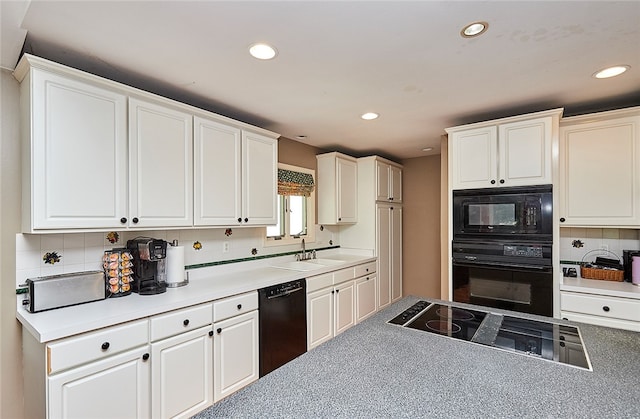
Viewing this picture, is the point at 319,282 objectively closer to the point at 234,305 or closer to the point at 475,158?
the point at 234,305

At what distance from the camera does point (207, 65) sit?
185 centimetres

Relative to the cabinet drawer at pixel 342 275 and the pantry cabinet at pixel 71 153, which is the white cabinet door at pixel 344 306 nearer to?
the cabinet drawer at pixel 342 275

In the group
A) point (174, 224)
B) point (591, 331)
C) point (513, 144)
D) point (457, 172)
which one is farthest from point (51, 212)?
point (513, 144)

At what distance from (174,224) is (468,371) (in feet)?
6.37

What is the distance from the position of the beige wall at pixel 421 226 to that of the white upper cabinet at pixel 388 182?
221mm

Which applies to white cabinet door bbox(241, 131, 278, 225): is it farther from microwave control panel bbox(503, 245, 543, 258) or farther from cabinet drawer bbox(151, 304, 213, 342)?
microwave control panel bbox(503, 245, 543, 258)

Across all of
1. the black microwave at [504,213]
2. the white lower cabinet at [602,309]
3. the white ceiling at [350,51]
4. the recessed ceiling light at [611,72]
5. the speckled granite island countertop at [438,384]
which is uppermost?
the white ceiling at [350,51]

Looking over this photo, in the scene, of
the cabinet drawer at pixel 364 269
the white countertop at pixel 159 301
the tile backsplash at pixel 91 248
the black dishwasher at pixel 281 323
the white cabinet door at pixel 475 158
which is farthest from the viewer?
the cabinet drawer at pixel 364 269

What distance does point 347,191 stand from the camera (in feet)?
13.2

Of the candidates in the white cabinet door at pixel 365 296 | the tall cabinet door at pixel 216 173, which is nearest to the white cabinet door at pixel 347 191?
the white cabinet door at pixel 365 296

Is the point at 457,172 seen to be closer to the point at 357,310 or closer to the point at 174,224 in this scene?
the point at 357,310

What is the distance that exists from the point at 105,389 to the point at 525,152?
3.24 metres

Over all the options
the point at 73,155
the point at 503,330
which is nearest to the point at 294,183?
the point at 73,155

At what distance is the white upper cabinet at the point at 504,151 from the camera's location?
241 centimetres
